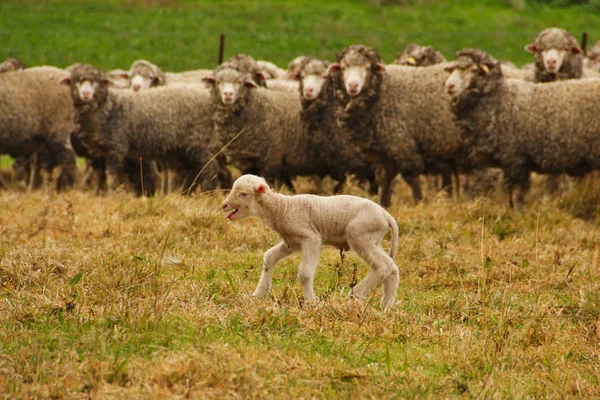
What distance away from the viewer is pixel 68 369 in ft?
12.9

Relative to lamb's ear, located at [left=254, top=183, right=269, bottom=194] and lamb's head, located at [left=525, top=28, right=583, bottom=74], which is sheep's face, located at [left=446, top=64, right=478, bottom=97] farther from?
lamb's ear, located at [left=254, top=183, right=269, bottom=194]

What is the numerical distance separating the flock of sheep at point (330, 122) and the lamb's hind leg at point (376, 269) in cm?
377

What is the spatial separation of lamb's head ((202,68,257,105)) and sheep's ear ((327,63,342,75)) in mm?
893

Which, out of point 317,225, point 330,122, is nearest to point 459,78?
point 330,122

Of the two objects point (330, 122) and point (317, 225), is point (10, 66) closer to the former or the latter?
point (330, 122)

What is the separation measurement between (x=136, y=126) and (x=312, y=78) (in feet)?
7.66

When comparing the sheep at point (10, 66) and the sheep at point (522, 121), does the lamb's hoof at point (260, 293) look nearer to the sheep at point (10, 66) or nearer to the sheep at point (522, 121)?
Result: the sheep at point (522, 121)

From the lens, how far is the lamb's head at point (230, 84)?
10727 millimetres

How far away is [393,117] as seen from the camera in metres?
10.5

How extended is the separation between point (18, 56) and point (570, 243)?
17.9 m

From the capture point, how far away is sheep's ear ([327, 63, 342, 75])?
1088 centimetres

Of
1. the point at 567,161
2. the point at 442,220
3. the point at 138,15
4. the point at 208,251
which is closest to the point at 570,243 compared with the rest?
the point at 442,220

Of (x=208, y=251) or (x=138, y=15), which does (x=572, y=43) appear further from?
(x=138, y=15)

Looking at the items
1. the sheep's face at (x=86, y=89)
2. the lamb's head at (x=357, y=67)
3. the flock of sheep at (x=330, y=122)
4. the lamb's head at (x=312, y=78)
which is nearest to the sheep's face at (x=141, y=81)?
the flock of sheep at (x=330, y=122)
